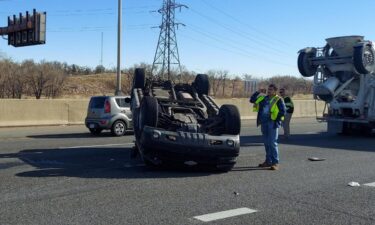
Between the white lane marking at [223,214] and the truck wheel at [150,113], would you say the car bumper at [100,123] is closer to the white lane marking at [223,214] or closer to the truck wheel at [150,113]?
the truck wheel at [150,113]

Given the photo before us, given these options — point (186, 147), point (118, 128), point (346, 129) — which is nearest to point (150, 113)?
point (186, 147)

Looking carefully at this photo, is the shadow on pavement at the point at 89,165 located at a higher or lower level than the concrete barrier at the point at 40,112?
lower

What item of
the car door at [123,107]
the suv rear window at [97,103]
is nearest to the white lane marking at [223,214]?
the car door at [123,107]

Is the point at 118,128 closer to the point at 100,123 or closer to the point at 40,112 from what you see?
the point at 100,123

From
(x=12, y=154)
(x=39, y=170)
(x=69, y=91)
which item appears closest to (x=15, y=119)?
(x=12, y=154)

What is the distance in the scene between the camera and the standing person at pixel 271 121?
405 inches

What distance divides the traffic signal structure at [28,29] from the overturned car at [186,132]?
18048 mm

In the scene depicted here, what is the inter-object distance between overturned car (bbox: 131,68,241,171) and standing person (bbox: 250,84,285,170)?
829mm

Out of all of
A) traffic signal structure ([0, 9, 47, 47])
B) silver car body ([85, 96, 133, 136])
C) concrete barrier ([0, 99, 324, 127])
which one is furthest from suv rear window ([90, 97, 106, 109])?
traffic signal structure ([0, 9, 47, 47])

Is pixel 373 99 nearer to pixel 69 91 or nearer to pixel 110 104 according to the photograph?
pixel 110 104

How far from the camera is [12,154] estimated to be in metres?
11.9

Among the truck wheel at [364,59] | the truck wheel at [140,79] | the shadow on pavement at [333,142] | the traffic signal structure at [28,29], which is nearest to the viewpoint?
the truck wheel at [140,79]

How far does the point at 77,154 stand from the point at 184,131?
358 centimetres

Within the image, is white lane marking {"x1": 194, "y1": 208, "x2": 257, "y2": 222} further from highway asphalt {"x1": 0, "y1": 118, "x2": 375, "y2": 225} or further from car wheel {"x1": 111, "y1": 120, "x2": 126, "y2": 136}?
car wheel {"x1": 111, "y1": 120, "x2": 126, "y2": 136}
